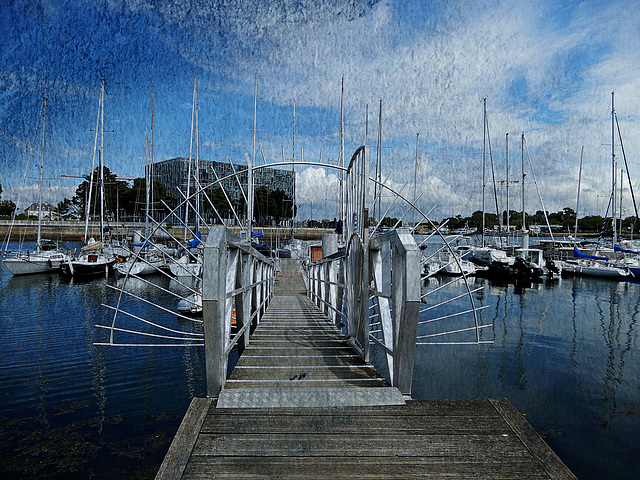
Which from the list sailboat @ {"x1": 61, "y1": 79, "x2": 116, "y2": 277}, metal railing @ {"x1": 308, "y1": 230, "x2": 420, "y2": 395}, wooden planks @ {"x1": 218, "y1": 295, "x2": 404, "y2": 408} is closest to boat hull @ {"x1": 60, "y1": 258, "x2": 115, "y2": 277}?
sailboat @ {"x1": 61, "y1": 79, "x2": 116, "y2": 277}

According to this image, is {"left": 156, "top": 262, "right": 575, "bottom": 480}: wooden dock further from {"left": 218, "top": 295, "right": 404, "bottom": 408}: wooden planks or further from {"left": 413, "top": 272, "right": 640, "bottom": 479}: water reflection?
{"left": 413, "top": 272, "right": 640, "bottom": 479}: water reflection

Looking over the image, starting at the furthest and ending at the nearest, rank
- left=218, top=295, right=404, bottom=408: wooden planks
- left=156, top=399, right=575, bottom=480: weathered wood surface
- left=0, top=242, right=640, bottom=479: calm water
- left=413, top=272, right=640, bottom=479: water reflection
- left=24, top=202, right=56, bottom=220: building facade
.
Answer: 1. left=24, top=202, right=56, bottom=220: building facade
2. left=413, top=272, right=640, bottom=479: water reflection
3. left=0, top=242, right=640, bottom=479: calm water
4. left=218, top=295, right=404, bottom=408: wooden planks
5. left=156, top=399, right=575, bottom=480: weathered wood surface

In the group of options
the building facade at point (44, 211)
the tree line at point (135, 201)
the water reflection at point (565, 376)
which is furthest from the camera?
the building facade at point (44, 211)

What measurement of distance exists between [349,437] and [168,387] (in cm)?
771

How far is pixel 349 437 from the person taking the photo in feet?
7.96

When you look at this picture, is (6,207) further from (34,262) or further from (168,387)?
(168,387)

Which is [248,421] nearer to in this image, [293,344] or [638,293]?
[293,344]

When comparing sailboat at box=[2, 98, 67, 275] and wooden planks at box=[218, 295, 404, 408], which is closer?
wooden planks at box=[218, 295, 404, 408]

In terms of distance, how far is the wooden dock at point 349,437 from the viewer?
6.91 feet

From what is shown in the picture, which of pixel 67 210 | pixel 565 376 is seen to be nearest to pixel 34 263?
pixel 565 376

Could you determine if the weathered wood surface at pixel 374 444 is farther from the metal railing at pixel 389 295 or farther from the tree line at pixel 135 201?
the tree line at pixel 135 201

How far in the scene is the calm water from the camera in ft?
21.1

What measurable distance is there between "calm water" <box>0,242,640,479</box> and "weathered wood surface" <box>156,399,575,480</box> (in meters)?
4.25

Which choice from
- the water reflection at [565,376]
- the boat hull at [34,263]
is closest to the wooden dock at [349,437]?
the water reflection at [565,376]
